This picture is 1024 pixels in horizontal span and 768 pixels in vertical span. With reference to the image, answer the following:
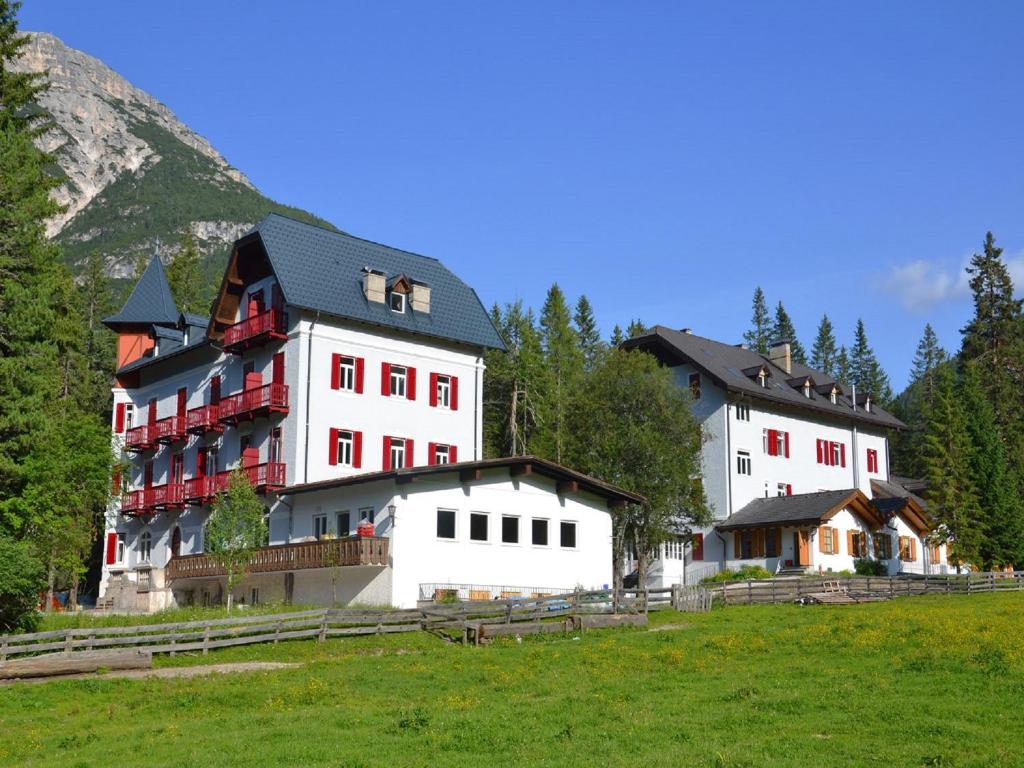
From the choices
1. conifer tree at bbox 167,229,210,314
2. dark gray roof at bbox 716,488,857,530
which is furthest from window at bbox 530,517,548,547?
conifer tree at bbox 167,229,210,314

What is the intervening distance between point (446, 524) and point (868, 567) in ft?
87.3

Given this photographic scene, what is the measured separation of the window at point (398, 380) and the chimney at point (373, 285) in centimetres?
310

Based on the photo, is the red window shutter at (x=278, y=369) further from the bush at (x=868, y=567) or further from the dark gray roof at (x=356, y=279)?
the bush at (x=868, y=567)

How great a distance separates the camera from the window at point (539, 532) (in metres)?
44.5

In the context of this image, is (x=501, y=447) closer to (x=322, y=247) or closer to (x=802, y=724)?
(x=322, y=247)

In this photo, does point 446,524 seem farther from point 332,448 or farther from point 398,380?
point 398,380

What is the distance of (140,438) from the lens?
57906mm

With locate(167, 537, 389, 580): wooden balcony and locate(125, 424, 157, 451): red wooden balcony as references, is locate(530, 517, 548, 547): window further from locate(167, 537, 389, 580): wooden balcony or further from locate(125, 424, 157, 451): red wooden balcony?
locate(125, 424, 157, 451): red wooden balcony

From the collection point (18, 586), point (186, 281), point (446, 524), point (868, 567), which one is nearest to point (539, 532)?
point (446, 524)

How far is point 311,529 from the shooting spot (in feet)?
150

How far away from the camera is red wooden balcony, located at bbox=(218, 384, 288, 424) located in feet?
158

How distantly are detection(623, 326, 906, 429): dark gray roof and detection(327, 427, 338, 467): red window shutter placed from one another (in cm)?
2250

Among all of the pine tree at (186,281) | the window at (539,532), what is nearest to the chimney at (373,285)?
the window at (539,532)

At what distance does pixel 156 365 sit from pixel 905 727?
48836mm
